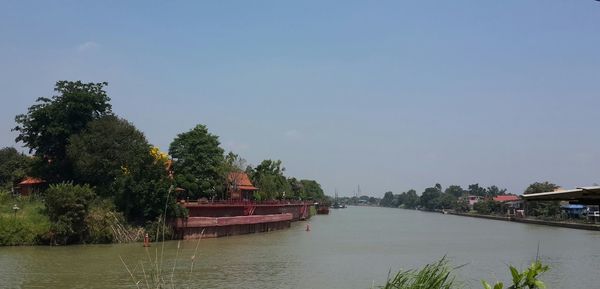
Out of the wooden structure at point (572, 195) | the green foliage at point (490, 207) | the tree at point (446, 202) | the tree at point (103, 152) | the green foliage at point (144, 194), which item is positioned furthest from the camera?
the tree at point (446, 202)

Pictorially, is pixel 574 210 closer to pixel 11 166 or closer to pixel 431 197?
pixel 11 166

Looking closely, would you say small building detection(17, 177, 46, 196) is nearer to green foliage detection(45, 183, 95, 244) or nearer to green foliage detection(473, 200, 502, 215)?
green foliage detection(45, 183, 95, 244)

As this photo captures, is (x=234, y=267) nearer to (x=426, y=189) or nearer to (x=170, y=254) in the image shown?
(x=170, y=254)

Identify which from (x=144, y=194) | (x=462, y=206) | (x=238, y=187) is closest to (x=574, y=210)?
(x=238, y=187)

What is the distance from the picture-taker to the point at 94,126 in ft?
141

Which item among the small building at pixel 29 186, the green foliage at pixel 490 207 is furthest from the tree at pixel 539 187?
the small building at pixel 29 186

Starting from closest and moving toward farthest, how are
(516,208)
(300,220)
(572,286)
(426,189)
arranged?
(572,286)
(300,220)
(516,208)
(426,189)

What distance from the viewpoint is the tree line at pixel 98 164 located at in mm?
36969

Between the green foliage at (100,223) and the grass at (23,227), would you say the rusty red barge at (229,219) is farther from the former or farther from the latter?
the grass at (23,227)

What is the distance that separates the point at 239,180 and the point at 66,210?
31.7 metres

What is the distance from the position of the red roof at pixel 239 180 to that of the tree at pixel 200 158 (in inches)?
139

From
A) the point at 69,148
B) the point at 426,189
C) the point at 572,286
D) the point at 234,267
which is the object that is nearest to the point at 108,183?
the point at 69,148

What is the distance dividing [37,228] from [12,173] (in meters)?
33.0

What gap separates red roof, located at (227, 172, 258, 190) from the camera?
61181mm
